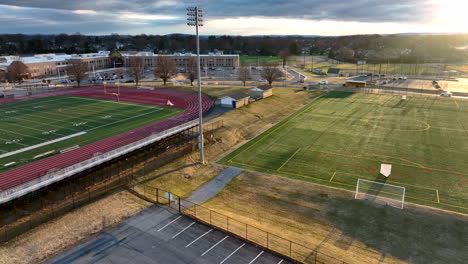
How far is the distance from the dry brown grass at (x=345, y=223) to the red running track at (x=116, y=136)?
18.1 metres

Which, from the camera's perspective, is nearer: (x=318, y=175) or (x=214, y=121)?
(x=318, y=175)

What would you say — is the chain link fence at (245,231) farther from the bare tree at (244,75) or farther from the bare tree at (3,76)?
the bare tree at (3,76)

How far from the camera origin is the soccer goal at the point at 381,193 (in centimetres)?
2702

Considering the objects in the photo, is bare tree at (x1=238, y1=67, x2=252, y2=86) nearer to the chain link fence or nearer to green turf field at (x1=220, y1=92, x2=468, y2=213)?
green turf field at (x1=220, y1=92, x2=468, y2=213)

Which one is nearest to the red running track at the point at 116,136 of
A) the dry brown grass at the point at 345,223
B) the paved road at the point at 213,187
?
the paved road at the point at 213,187

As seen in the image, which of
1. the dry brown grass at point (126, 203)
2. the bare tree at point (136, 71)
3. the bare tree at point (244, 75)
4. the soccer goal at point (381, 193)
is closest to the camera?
the dry brown grass at point (126, 203)

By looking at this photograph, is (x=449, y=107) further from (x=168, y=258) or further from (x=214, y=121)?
(x=168, y=258)

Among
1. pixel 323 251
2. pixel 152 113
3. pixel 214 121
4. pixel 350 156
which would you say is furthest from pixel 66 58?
pixel 323 251

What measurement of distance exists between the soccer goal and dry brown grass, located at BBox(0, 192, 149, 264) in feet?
63.6

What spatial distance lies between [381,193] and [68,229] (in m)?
26.1

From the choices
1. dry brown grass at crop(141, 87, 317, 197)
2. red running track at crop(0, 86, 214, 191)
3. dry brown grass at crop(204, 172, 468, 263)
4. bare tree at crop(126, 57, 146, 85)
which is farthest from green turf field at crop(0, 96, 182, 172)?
dry brown grass at crop(204, 172, 468, 263)

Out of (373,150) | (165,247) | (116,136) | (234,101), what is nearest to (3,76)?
(116,136)

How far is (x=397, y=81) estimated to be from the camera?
103688 mm

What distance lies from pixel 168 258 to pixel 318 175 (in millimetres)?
19480
